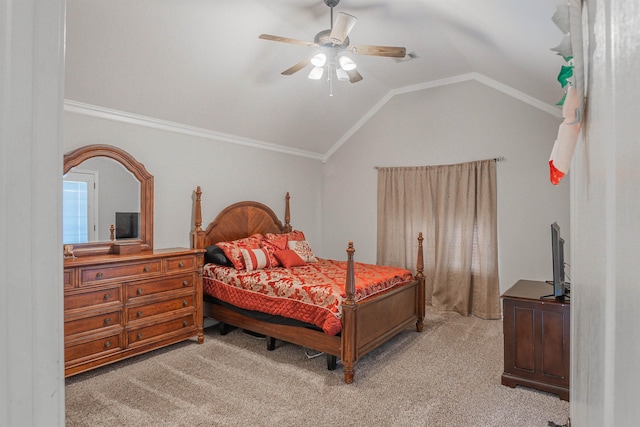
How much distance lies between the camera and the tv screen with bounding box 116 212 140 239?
3.57 meters

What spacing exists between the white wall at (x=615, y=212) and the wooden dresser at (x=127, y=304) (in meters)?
3.21

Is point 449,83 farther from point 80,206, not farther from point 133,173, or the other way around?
point 80,206

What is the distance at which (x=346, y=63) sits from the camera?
2.93m

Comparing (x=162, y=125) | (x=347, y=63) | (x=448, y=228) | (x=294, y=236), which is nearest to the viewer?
(x=347, y=63)

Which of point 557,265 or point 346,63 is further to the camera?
point 346,63

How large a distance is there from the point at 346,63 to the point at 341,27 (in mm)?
417

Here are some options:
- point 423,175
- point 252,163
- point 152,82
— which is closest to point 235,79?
point 152,82

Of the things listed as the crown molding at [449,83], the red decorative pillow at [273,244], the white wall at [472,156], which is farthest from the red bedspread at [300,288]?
the crown molding at [449,83]

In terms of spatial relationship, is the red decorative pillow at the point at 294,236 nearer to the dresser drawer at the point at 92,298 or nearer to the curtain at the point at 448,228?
the curtain at the point at 448,228

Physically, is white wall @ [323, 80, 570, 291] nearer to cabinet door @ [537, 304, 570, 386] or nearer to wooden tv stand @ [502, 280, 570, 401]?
wooden tv stand @ [502, 280, 570, 401]

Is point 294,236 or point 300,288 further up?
point 294,236

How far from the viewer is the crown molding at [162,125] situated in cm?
328

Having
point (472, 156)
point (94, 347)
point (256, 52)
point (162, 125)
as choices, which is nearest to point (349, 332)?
point (94, 347)

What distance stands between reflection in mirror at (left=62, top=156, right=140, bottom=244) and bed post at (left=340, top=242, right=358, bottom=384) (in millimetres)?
2337
